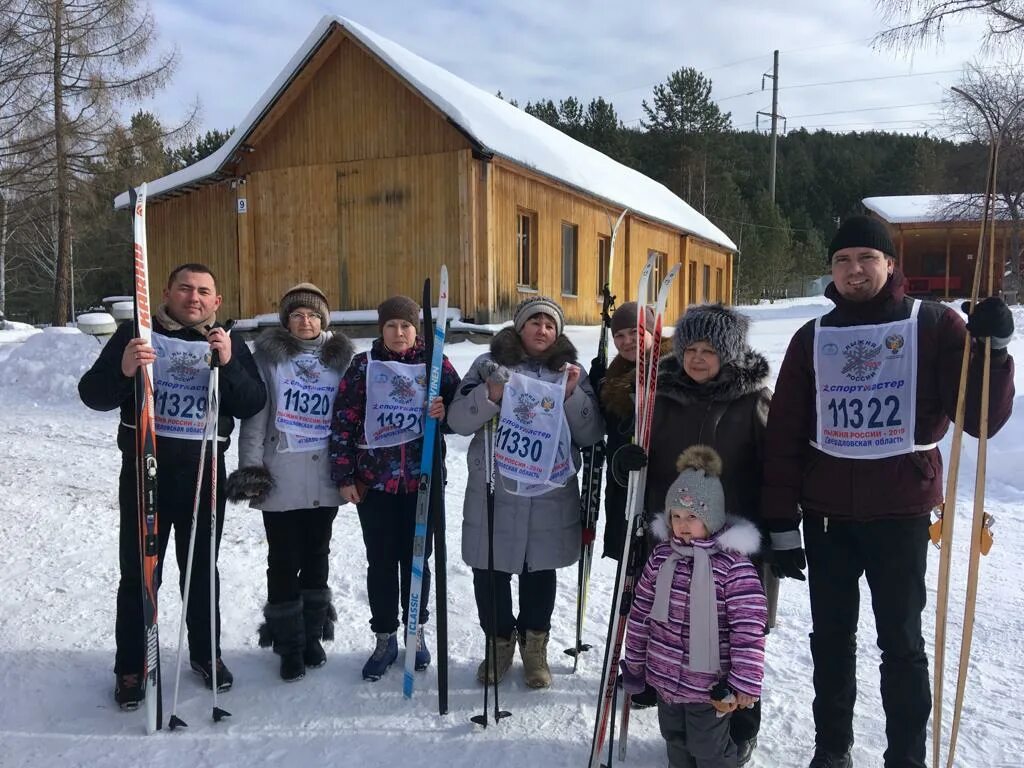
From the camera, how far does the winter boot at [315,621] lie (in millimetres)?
3420

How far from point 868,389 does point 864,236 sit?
0.52 meters

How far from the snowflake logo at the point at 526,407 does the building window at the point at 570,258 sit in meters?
12.3

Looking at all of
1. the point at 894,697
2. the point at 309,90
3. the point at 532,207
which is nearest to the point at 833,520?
the point at 894,697

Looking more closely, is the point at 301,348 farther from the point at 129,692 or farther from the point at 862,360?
the point at 862,360

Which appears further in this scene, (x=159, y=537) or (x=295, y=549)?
(x=295, y=549)

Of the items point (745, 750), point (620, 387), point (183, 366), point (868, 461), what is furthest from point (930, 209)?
point (183, 366)

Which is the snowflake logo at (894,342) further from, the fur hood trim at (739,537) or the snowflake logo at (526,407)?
the snowflake logo at (526,407)

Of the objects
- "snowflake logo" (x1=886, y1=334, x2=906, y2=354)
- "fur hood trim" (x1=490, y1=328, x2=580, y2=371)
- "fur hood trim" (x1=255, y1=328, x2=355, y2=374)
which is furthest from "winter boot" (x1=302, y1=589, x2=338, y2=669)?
"snowflake logo" (x1=886, y1=334, x2=906, y2=354)

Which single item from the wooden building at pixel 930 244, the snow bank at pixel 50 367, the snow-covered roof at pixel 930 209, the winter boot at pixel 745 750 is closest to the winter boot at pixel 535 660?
the winter boot at pixel 745 750

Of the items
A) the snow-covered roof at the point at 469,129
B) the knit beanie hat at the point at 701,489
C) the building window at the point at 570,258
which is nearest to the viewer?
the knit beanie hat at the point at 701,489

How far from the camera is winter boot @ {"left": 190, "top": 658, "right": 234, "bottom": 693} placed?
3.21 m

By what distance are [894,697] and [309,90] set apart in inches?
550

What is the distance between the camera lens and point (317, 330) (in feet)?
11.4

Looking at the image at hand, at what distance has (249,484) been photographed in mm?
3176
